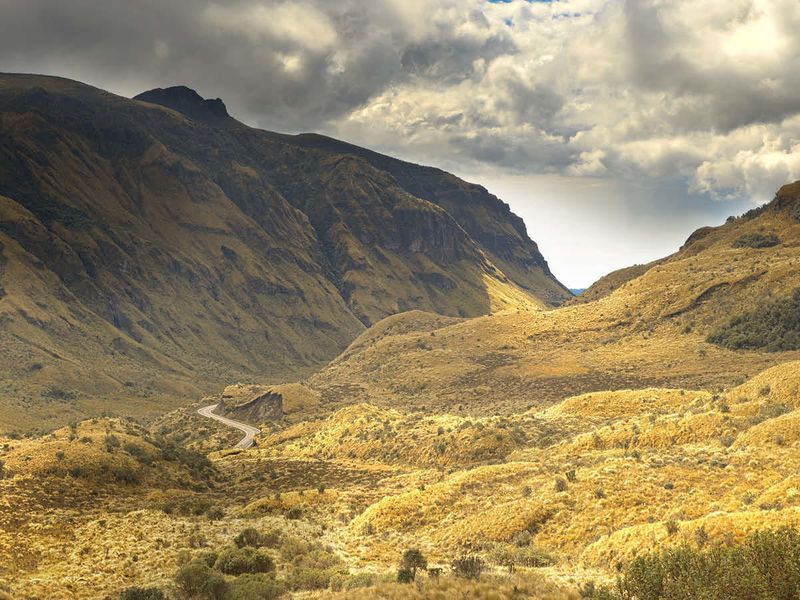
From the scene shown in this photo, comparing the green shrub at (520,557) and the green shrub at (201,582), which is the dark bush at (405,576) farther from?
the green shrub at (201,582)

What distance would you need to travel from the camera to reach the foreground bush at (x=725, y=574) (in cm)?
1314

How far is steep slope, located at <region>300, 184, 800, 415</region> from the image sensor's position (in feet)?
226

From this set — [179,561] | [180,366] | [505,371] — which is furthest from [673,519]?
[180,366]

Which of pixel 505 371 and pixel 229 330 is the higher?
pixel 229 330

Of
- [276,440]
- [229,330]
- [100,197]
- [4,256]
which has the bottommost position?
[276,440]

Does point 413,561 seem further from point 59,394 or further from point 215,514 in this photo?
point 59,394

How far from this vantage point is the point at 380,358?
11050 cm

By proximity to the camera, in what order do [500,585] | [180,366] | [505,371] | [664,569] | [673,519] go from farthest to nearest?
[180,366] < [505,371] < [673,519] < [500,585] < [664,569]

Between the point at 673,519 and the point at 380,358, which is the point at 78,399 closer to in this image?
the point at 380,358

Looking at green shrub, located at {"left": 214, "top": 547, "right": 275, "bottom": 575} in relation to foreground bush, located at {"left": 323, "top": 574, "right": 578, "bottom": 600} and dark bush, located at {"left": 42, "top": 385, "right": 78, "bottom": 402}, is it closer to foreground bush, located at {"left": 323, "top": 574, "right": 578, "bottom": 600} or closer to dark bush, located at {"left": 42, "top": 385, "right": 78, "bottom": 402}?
foreground bush, located at {"left": 323, "top": 574, "right": 578, "bottom": 600}

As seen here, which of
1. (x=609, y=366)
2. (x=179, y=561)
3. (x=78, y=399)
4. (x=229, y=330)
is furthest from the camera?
(x=229, y=330)

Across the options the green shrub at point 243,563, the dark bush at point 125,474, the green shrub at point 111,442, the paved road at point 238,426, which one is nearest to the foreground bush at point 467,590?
the green shrub at point 243,563

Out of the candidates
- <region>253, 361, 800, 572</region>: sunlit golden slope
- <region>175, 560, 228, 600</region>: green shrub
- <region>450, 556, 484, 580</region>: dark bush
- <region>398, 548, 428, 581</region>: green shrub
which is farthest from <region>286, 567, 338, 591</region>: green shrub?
<region>450, 556, 484, 580</region>: dark bush

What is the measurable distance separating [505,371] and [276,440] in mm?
35565
